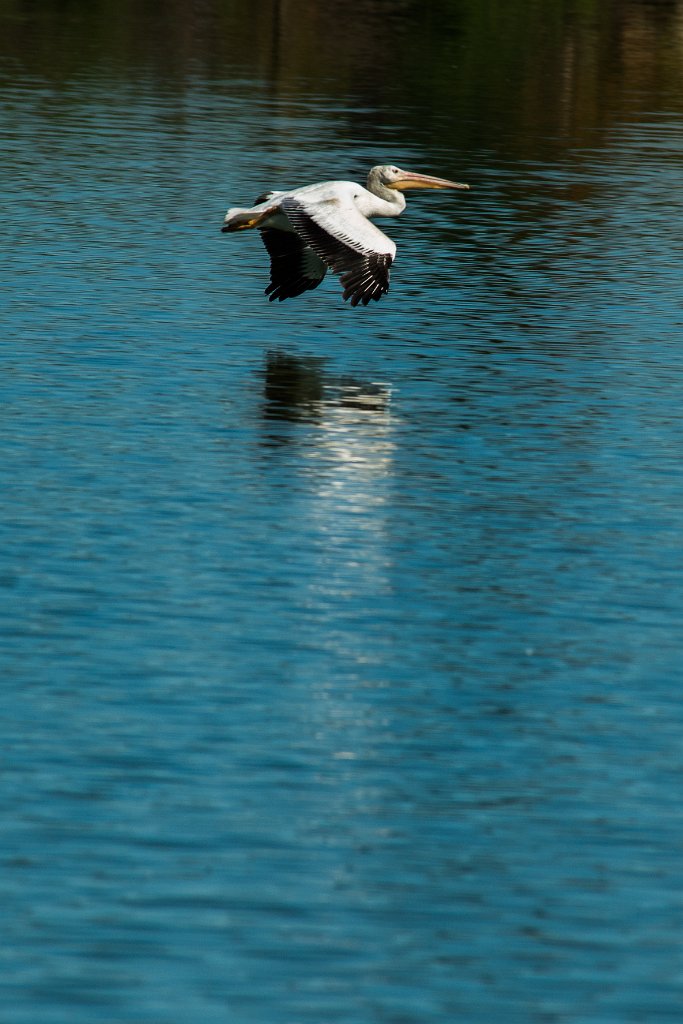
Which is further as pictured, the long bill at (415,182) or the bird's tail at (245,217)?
the long bill at (415,182)

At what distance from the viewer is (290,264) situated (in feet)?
73.4

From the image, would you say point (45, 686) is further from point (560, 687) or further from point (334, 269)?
point (334, 269)

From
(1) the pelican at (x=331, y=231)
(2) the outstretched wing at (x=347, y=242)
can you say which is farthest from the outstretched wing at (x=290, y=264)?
(2) the outstretched wing at (x=347, y=242)

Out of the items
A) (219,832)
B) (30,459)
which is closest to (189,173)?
(30,459)

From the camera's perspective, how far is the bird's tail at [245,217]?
20.9 meters

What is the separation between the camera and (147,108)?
40562 mm

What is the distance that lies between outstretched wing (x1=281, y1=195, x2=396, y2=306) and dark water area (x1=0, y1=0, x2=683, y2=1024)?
0.94 m

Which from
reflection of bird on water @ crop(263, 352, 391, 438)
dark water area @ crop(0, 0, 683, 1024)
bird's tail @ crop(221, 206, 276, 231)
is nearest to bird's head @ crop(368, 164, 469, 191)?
dark water area @ crop(0, 0, 683, 1024)

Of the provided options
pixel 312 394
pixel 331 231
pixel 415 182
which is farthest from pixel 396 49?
pixel 312 394

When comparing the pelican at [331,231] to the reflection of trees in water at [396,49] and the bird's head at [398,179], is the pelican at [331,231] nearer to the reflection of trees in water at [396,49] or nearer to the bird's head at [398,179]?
the bird's head at [398,179]

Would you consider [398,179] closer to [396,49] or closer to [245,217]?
[245,217]

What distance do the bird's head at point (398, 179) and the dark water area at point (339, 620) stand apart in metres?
1.47

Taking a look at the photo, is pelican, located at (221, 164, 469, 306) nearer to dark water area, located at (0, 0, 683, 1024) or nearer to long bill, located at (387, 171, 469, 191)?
long bill, located at (387, 171, 469, 191)

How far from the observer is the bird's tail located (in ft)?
68.5
